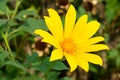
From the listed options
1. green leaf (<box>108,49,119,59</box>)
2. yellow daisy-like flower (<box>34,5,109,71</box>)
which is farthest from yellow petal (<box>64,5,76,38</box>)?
green leaf (<box>108,49,119,59</box>)

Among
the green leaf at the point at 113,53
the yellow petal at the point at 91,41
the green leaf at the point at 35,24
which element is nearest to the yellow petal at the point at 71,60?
the yellow petal at the point at 91,41

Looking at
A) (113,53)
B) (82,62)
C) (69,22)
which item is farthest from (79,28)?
(113,53)

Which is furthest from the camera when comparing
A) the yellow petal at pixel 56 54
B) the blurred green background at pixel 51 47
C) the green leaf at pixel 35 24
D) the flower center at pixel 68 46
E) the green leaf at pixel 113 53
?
the green leaf at pixel 113 53

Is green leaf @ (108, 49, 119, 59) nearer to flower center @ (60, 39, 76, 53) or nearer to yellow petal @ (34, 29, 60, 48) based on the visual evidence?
flower center @ (60, 39, 76, 53)

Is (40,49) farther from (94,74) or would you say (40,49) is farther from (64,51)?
(64,51)

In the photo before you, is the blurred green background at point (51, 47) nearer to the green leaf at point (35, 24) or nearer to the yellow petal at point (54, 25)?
the green leaf at point (35, 24)

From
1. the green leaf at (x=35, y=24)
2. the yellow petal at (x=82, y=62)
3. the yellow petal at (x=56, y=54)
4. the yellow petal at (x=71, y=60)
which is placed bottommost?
the yellow petal at (x=82, y=62)

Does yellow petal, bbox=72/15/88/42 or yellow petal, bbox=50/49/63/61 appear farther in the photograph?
yellow petal, bbox=72/15/88/42

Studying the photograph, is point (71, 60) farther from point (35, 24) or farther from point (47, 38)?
point (35, 24)
